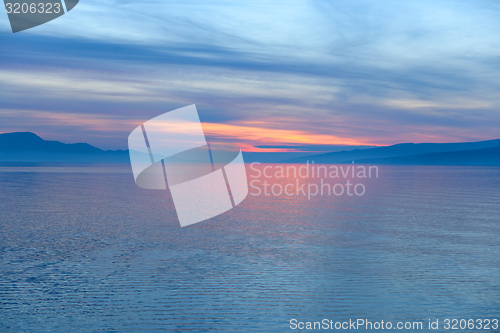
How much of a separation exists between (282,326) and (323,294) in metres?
2.75

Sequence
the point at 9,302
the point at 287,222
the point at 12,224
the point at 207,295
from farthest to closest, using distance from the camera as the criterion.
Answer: the point at 287,222 < the point at 12,224 < the point at 207,295 < the point at 9,302

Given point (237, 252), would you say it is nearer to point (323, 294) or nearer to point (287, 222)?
point (323, 294)

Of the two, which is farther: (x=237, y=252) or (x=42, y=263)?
(x=237, y=252)

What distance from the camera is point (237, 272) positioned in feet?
53.8

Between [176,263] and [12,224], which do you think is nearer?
[176,263]

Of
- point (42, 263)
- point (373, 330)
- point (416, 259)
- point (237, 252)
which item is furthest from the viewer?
point (237, 252)

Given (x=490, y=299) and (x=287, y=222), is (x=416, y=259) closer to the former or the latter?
(x=490, y=299)

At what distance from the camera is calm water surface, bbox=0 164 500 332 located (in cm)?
1234

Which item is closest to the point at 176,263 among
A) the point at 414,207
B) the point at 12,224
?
the point at 12,224

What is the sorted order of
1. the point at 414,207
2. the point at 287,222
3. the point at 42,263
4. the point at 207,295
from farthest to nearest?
the point at 414,207
the point at 287,222
the point at 42,263
the point at 207,295

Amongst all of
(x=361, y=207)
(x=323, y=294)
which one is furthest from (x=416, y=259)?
(x=361, y=207)

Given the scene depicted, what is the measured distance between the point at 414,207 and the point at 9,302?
33.0 m

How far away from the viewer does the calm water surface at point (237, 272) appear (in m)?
12.3

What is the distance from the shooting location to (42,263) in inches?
688
